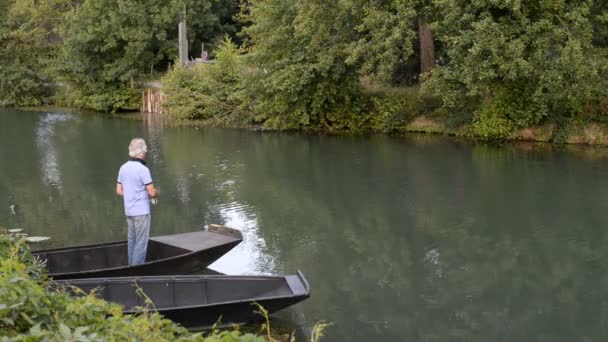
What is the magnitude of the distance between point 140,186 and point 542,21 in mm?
14323

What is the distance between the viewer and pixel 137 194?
928 cm

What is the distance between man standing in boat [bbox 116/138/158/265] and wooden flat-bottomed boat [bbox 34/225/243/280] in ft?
0.84

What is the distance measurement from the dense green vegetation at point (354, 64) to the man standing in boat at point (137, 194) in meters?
13.0

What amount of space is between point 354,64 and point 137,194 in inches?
643

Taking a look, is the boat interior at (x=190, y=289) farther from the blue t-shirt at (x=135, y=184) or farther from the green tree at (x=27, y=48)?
the green tree at (x=27, y=48)

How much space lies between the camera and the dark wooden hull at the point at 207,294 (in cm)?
785

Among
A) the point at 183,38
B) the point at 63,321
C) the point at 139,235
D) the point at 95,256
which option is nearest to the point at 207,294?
the point at 139,235

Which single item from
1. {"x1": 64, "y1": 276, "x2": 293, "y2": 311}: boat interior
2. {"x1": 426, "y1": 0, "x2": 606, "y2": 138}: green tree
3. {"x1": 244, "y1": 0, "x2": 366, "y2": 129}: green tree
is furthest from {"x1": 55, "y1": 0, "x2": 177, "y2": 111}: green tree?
{"x1": 64, "y1": 276, "x2": 293, "y2": 311}: boat interior

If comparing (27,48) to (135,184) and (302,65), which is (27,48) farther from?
(135,184)

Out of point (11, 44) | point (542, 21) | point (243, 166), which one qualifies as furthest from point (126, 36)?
point (542, 21)

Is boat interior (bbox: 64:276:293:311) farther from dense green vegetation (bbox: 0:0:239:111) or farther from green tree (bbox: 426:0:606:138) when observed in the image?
dense green vegetation (bbox: 0:0:239:111)

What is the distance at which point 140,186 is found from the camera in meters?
9.26

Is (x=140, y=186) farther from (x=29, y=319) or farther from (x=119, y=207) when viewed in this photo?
(x=119, y=207)

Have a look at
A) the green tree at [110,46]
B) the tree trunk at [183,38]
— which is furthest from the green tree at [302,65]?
the green tree at [110,46]
